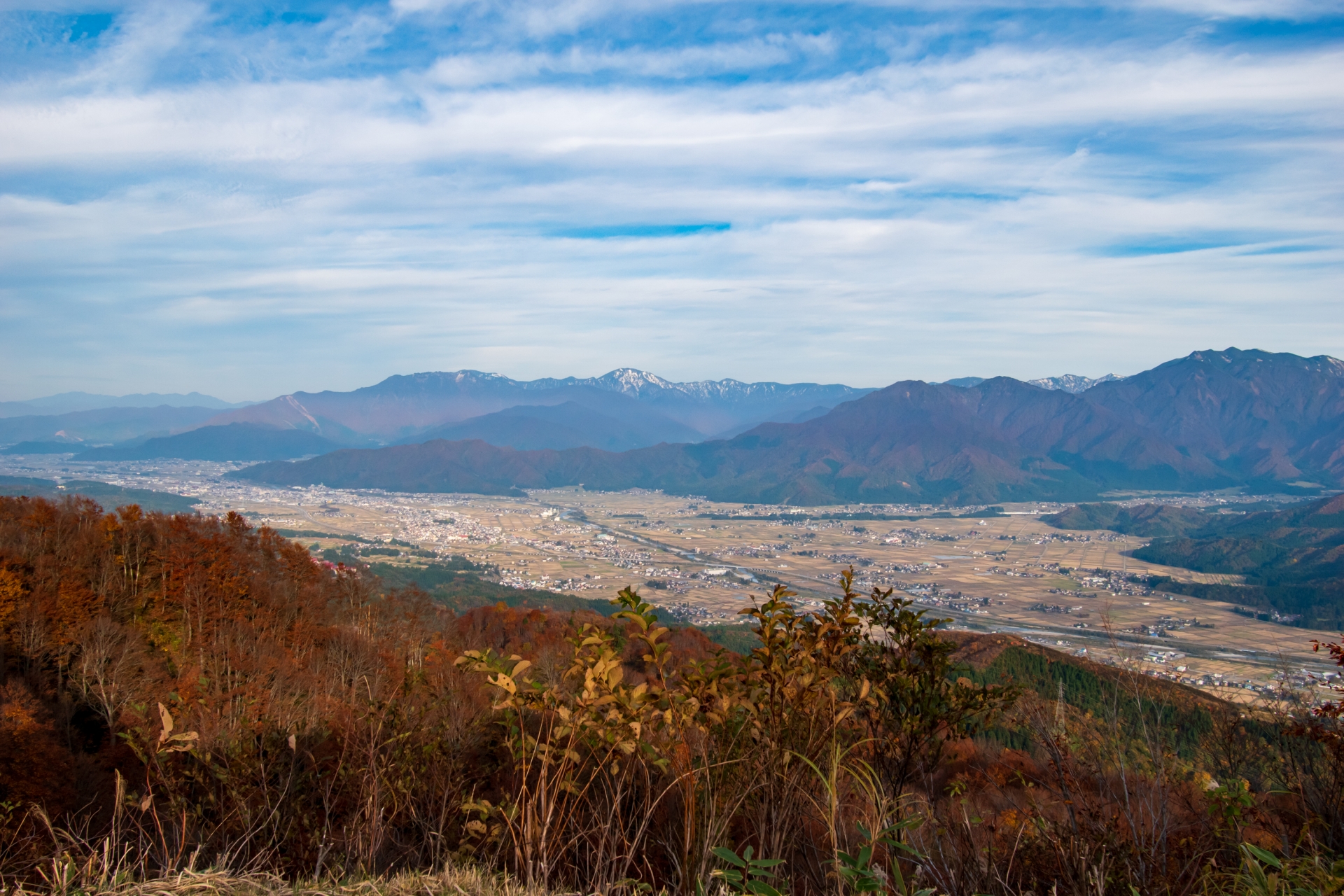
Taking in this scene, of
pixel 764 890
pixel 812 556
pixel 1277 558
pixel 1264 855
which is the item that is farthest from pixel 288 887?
pixel 1277 558

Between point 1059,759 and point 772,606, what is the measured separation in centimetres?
206

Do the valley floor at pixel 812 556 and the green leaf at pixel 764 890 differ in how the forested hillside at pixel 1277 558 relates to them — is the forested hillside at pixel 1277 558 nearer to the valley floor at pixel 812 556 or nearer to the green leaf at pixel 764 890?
the valley floor at pixel 812 556

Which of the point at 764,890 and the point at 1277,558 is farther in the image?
the point at 1277,558

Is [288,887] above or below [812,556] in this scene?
above

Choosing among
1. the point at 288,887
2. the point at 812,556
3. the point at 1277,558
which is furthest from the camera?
the point at 812,556

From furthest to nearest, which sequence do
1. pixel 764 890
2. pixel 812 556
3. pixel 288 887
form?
pixel 812 556 < pixel 288 887 < pixel 764 890

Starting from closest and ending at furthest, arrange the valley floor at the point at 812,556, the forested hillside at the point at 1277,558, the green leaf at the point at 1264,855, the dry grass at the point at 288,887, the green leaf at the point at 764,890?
the green leaf at the point at 764,890 < the green leaf at the point at 1264,855 < the dry grass at the point at 288,887 < the valley floor at the point at 812,556 < the forested hillside at the point at 1277,558

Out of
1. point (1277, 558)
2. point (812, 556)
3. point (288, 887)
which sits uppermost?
point (288, 887)

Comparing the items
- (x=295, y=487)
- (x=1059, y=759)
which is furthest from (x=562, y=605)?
(x=295, y=487)

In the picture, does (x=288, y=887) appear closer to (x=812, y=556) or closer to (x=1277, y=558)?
(x=812, y=556)

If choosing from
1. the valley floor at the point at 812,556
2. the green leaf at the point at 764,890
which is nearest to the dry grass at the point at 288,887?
the green leaf at the point at 764,890

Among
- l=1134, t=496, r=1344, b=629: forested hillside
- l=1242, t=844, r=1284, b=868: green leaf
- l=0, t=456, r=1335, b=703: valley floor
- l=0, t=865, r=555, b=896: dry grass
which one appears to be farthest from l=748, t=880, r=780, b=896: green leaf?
l=1134, t=496, r=1344, b=629: forested hillside

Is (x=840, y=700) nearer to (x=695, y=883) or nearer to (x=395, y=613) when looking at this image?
(x=695, y=883)

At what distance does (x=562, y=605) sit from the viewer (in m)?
52.2
